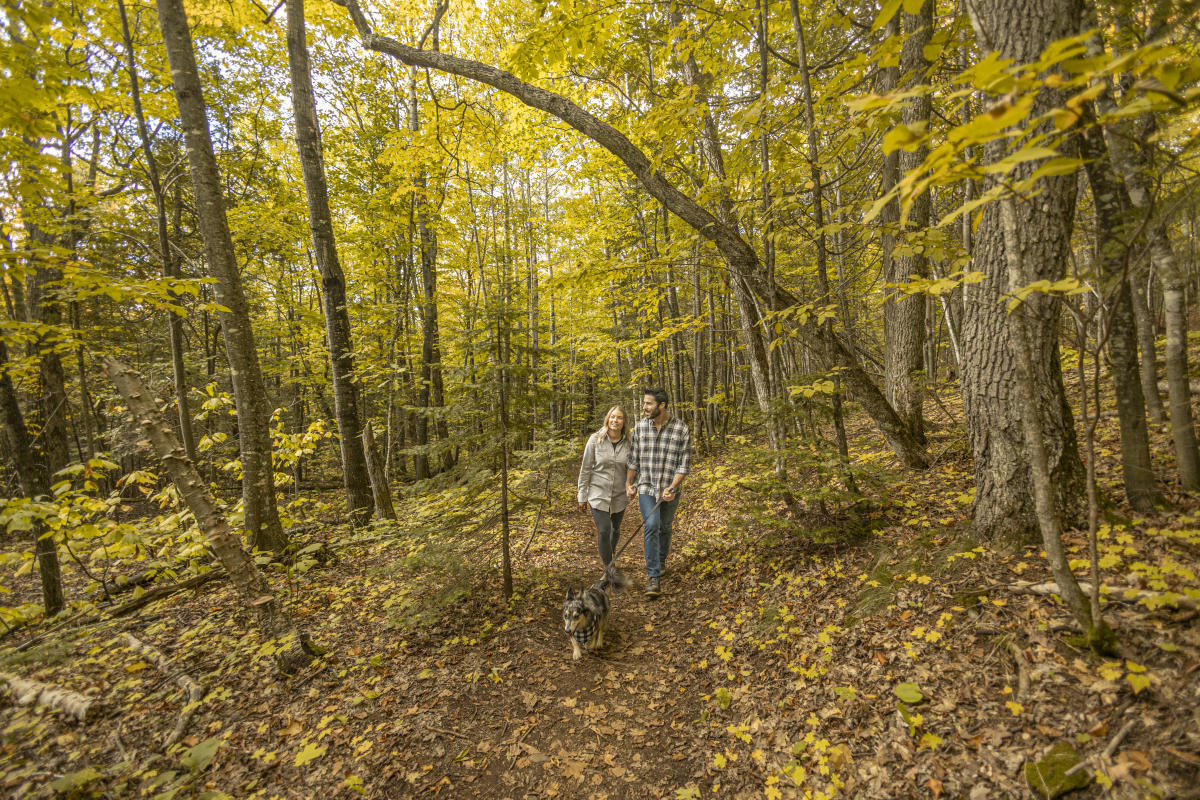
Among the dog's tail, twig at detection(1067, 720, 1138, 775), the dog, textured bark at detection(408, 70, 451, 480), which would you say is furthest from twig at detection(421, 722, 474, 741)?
textured bark at detection(408, 70, 451, 480)

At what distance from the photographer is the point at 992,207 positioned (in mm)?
3057

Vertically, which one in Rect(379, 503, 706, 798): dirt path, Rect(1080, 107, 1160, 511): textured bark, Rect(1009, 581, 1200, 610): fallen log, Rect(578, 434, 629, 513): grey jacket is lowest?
Rect(379, 503, 706, 798): dirt path

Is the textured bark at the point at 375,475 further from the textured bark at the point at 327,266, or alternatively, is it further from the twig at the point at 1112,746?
the twig at the point at 1112,746

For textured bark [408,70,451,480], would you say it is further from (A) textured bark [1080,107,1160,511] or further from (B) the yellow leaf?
(A) textured bark [1080,107,1160,511]

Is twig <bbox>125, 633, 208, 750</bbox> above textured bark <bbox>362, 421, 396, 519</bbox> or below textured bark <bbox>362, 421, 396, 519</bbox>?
below

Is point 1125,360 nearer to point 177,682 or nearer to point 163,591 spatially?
point 177,682

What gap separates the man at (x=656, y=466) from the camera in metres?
5.17

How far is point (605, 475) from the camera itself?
17.6ft

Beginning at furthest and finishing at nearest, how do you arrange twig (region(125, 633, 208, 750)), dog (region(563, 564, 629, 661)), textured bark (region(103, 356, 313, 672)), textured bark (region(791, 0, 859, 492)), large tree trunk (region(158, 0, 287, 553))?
large tree trunk (region(158, 0, 287, 553)) < dog (region(563, 564, 629, 661)) < textured bark (region(791, 0, 859, 492)) < twig (region(125, 633, 208, 750)) < textured bark (region(103, 356, 313, 672))

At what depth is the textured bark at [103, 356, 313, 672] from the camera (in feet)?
11.2

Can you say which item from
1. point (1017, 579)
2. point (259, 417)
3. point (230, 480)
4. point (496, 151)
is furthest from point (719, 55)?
point (230, 480)

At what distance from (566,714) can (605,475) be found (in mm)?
2433

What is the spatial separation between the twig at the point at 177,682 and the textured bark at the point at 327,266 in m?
2.68

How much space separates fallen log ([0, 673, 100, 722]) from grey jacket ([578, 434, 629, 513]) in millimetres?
4776
